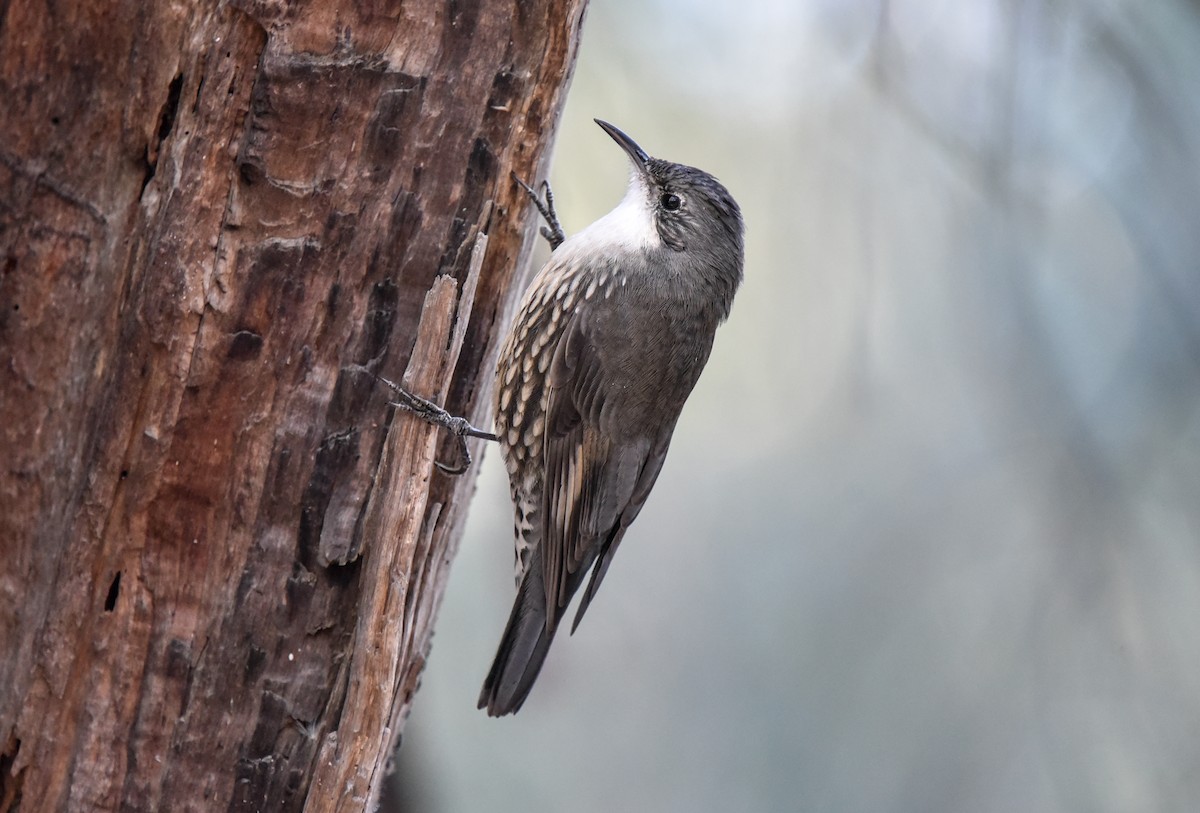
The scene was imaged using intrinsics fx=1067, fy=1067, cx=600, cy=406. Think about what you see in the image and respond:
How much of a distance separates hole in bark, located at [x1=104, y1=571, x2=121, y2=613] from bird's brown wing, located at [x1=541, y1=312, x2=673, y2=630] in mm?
1104

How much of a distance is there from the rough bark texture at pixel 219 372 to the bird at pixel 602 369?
69cm

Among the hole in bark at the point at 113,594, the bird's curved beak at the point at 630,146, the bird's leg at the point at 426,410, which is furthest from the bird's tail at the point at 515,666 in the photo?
the bird's curved beak at the point at 630,146

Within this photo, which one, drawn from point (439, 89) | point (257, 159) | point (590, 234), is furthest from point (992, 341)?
point (257, 159)

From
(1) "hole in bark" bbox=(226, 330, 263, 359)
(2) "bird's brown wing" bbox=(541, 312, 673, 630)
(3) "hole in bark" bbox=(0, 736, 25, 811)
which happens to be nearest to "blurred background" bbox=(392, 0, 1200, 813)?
(2) "bird's brown wing" bbox=(541, 312, 673, 630)

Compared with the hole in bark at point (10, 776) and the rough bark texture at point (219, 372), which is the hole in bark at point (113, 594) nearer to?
the rough bark texture at point (219, 372)

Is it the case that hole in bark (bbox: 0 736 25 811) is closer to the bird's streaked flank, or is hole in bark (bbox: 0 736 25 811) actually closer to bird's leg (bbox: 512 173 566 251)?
the bird's streaked flank

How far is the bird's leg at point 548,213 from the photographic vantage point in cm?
240

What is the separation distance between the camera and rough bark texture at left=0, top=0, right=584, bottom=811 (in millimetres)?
1792

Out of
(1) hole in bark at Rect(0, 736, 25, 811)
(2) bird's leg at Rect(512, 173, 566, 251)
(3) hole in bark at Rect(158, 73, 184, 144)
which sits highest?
(2) bird's leg at Rect(512, 173, 566, 251)

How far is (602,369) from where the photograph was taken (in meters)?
2.85

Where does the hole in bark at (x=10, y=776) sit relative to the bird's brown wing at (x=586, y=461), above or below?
below

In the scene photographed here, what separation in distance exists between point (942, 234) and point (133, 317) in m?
2.86

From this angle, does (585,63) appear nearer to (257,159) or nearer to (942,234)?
(942,234)

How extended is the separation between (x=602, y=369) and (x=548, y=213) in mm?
442
